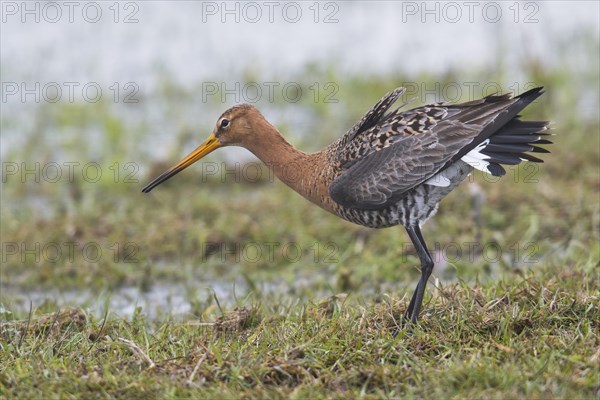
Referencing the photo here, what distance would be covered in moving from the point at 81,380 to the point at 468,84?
6527 mm

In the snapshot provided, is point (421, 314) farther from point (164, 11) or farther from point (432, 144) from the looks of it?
point (164, 11)

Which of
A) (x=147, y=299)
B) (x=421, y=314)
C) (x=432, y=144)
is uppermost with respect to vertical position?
(x=432, y=144)

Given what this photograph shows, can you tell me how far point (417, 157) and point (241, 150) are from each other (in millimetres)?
4450

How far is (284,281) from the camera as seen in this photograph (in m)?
6.97

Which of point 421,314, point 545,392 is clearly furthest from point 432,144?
point 545,392

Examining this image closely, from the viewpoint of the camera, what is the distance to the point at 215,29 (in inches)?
453

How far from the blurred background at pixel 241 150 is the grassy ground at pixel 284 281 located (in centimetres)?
3

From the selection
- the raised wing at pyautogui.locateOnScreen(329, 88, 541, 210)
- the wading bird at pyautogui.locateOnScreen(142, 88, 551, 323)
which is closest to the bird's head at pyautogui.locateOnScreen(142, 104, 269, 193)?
the wading bird at pyautogui.locateOnScreen(142, 88, 551, 323)

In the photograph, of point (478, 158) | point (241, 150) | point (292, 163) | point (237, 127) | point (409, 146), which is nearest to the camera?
point (478, 158)

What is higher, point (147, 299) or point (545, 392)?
point (545, 392)

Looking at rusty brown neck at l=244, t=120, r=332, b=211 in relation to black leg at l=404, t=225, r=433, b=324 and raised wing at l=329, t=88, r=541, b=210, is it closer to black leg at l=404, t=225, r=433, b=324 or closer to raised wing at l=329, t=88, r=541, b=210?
raised wing at l=329, t=88, r=541, b=210

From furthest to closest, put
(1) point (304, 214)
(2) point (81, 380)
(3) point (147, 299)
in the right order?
(1) point (304, 214) < (3) point (147, 299) < (2) point (81, 380)

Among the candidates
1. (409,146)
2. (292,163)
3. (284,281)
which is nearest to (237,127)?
(292,163)

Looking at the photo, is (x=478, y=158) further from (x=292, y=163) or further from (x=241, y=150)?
(x=241, y=150)
